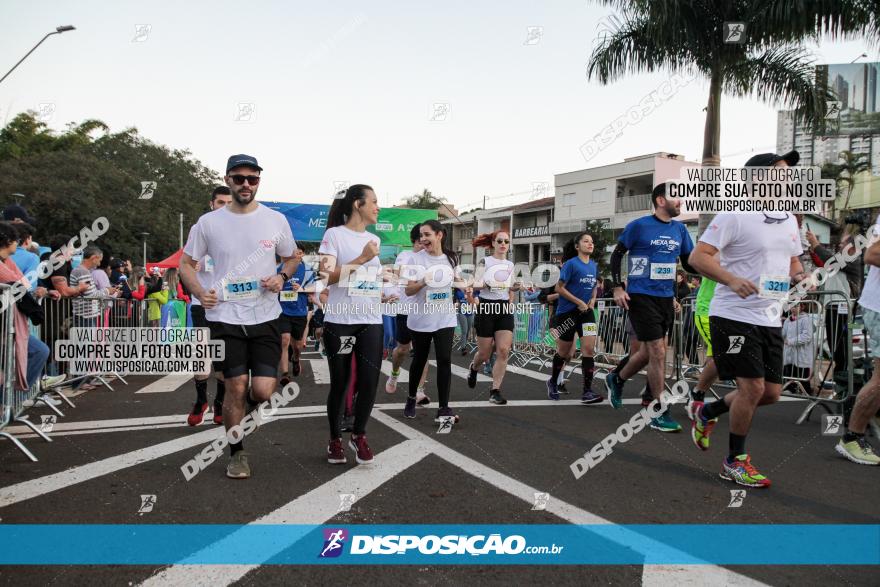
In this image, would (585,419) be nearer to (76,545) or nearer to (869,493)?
(869,493)

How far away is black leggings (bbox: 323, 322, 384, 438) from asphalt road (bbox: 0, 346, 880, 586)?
1.26ft

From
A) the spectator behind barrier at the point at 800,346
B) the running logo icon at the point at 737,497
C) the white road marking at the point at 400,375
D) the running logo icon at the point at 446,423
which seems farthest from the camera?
the white road marking at the point at 400,375

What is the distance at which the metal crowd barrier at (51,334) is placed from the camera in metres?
4.91

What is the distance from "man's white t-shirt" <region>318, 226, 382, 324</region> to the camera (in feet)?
15.1

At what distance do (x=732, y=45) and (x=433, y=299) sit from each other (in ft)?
39.6

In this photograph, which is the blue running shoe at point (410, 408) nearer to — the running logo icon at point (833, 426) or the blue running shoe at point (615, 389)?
the blue running shoe at point (615, 389)

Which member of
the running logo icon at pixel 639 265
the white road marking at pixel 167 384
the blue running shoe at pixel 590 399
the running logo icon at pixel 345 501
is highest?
the running logo icon at pixel 639 265

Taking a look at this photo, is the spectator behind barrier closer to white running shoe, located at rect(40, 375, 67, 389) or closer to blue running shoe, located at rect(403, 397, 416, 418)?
blue running shoe, located at rect(403, 397, 416, 418)

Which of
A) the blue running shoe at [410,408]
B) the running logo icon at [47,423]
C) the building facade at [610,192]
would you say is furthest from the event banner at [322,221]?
the building facade at [610,192]

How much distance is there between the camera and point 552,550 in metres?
2.95

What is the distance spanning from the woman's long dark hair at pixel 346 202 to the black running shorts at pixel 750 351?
2.84 metres

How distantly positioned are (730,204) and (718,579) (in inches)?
130

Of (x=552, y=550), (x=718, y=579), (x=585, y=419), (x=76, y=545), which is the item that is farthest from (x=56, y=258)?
(x=718, y=579)

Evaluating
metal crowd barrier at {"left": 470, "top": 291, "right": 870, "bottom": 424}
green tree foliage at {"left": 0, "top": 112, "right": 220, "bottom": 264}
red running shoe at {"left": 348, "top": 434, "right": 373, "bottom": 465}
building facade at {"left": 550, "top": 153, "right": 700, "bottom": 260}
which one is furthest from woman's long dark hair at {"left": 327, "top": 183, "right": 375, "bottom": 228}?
building facade at {"left": 550, "top": 153, "right": 700, "bottom": 260}
